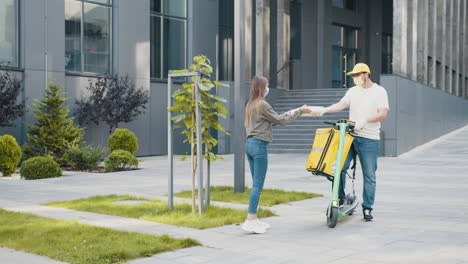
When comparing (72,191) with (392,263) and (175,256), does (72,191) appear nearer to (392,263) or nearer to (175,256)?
(175,256)

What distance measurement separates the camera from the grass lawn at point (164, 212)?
26.3 feet

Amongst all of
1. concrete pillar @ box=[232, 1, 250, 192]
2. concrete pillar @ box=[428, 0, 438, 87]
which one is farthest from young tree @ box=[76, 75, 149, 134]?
concrete pillar @ box=[428, 0, 438, 87]

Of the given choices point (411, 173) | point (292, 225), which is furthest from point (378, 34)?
point (292, 225)

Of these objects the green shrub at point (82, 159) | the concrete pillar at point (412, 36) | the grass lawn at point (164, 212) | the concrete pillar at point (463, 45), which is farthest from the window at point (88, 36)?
the concrete pillar at point (463, 45)

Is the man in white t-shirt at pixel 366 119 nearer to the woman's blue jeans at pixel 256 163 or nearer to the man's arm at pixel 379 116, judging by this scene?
the man's arm at pixel 379 116

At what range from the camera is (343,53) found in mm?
37656

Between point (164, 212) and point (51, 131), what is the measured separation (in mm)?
10660

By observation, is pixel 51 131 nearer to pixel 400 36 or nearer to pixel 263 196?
pixel 263 196

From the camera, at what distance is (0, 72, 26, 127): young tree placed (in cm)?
1719

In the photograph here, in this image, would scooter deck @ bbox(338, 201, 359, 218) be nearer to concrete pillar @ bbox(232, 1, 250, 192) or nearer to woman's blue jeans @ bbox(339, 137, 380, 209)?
woman's blue jeans @ bbox(339, 137, 380, 209)

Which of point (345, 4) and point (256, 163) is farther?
point (345, 4)

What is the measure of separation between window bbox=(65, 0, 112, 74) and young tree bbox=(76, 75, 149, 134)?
0.71 metres

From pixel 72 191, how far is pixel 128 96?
31.9 feet

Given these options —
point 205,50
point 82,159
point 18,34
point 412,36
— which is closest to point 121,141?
point 82,159
